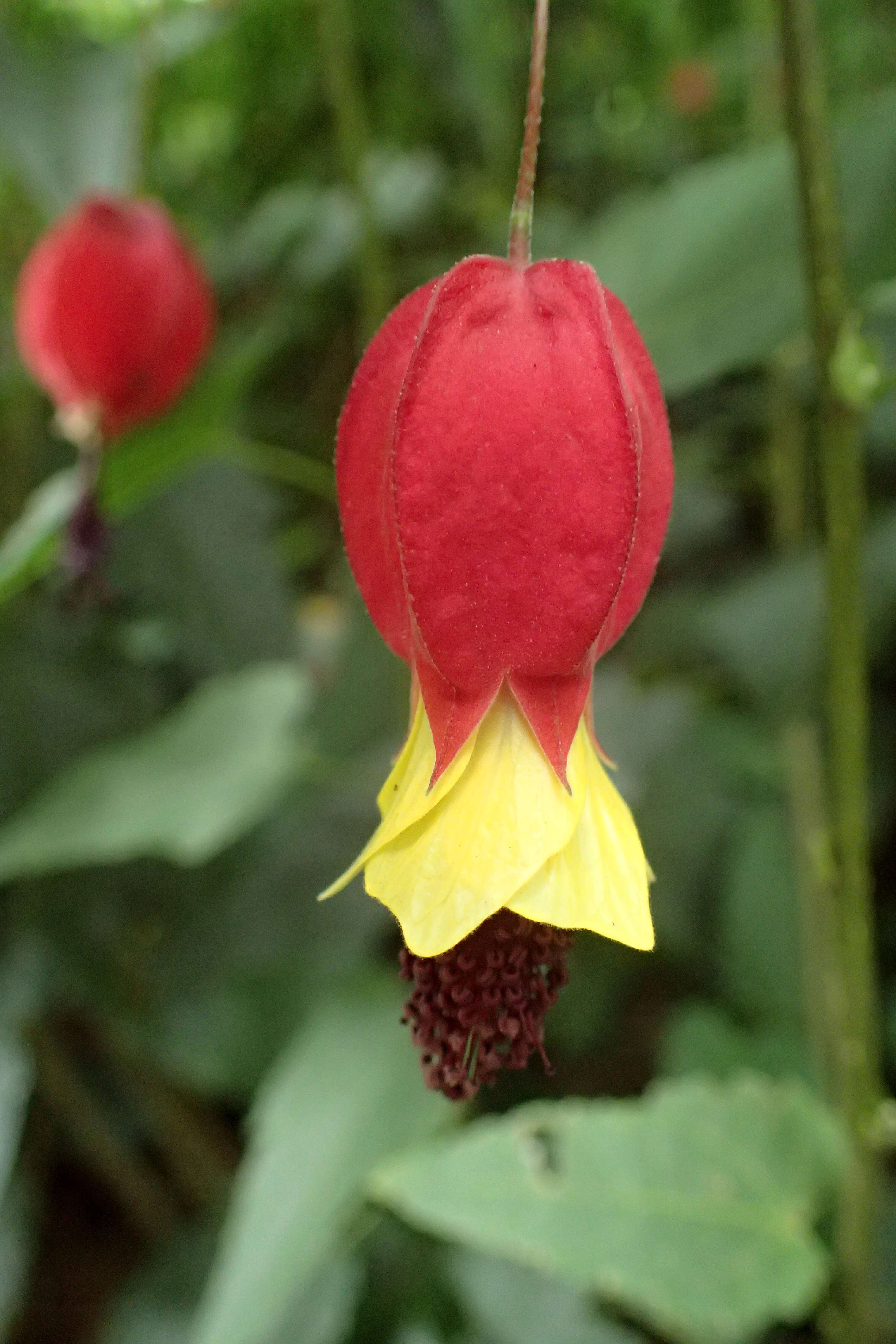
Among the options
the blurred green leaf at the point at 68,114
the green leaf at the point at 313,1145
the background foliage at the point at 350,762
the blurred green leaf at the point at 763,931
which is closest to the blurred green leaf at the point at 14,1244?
the background foliage at the point at 350,762

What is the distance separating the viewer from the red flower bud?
0.72m

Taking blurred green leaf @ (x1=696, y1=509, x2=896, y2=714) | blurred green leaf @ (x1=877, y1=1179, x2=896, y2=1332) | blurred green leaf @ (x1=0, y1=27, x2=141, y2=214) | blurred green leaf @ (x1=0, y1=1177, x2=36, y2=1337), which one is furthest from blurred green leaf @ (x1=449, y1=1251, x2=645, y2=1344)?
blurred green leaf @ (x1=0, y1=27, x2=141, y2=214)

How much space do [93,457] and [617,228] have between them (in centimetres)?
33

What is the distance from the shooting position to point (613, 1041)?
3.20ft

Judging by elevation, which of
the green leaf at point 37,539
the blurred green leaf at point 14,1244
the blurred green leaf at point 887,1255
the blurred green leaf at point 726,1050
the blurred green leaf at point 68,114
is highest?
the blurred green leaf at point 68,114

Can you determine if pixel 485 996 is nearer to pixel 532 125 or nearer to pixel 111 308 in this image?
pixel 532 125

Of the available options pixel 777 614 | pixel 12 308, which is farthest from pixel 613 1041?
pixel 12 308

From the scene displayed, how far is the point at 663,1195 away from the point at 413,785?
0.29m

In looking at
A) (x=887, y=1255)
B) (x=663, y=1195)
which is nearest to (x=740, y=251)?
(x=663, y=1195)

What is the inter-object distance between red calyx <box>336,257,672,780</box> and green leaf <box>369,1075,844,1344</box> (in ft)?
0.89

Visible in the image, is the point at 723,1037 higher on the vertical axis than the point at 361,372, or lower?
lower

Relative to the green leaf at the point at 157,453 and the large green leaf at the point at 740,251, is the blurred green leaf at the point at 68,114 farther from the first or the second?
the large green leaf at the point at 740,251

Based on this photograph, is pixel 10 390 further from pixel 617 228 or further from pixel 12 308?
pixel 617 228

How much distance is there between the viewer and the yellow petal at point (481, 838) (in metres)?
0.29
